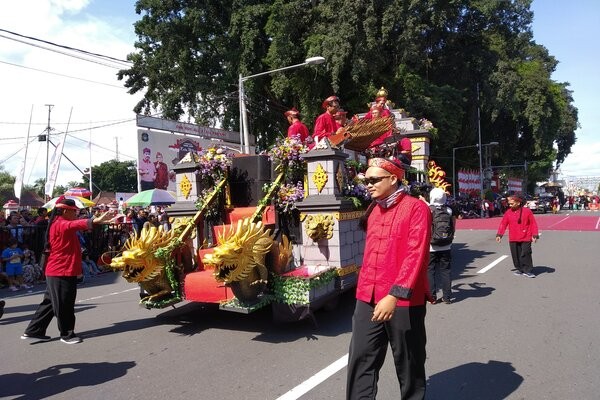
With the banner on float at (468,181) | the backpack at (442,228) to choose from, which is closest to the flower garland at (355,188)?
the backpack at (442,228)

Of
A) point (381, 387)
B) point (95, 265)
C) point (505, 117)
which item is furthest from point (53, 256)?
point (505, 117)

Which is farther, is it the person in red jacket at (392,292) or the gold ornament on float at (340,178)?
the gold ornament on float at (340,178)

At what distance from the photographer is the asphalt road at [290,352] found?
3949 mm

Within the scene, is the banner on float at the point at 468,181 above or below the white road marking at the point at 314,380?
above

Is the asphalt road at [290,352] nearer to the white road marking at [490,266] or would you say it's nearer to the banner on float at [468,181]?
the white road marking at [490,266]

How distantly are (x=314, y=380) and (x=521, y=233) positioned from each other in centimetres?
658

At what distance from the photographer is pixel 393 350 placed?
3.14 metres

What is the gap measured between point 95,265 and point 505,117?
1400 inches

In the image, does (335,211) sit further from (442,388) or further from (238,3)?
(238,3)

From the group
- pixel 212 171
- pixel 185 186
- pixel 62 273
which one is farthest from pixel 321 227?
pixel 62 273

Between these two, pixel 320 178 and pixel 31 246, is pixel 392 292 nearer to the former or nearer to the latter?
pixel 320 178

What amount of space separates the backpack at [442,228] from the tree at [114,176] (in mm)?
74043

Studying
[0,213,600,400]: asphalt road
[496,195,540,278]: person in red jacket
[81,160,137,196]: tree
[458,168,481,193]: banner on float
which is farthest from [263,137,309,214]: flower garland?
[81,160,137,196]: tree

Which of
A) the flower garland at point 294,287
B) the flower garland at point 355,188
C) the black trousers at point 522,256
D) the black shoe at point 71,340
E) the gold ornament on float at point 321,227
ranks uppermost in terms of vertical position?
the flower garland at point 355,188
